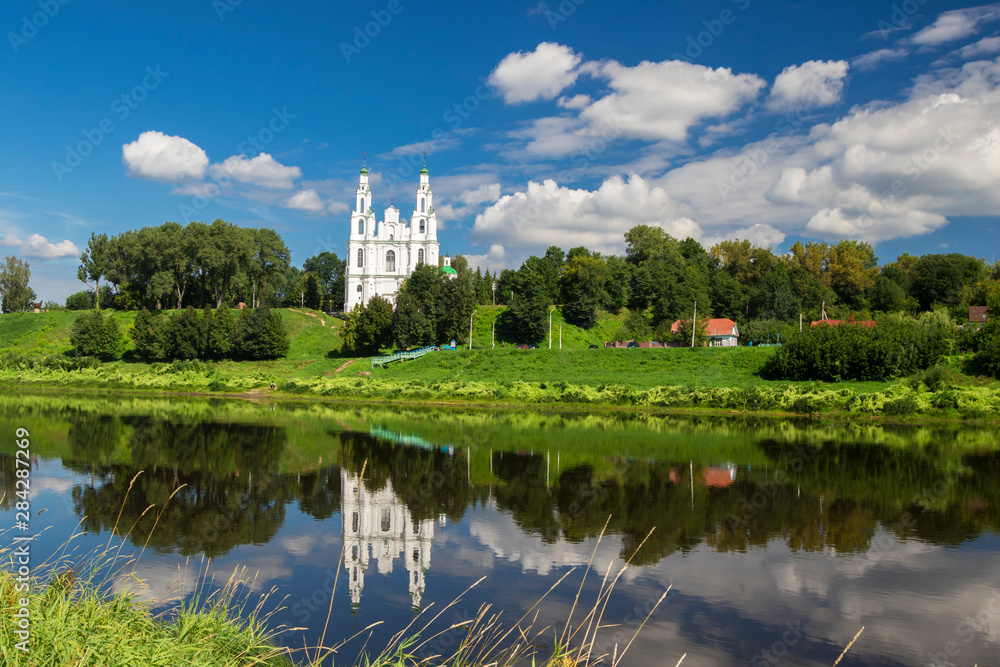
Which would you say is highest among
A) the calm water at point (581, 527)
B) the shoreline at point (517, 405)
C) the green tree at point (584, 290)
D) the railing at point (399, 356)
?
the green tree at point (584, 290)

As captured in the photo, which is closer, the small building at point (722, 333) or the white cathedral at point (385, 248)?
the small building at point (722, 333)

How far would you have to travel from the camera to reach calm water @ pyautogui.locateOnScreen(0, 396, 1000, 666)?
29.1 feet

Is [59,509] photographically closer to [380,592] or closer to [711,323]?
[380,592]

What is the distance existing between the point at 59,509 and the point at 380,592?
829 centimetres

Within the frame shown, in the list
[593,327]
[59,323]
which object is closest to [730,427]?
[593,327]

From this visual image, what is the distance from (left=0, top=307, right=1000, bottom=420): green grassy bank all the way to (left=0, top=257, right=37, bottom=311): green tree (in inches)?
1172

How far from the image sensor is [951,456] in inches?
867

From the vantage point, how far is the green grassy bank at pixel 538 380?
110 ft

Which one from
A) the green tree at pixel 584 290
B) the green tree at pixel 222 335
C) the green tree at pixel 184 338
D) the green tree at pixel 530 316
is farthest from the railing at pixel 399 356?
the green tree at pixel 584 290

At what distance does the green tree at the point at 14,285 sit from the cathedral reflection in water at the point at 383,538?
296 ft

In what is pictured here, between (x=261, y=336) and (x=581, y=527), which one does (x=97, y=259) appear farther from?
(x=581, y=527)

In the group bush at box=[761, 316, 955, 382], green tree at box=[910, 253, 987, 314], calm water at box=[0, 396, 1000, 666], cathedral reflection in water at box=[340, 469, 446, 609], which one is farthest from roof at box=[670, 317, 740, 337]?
cathedral reflection in water at box=[340, 469, 446, 609]

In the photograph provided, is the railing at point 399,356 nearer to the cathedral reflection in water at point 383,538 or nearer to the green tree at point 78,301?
the cathedral reflection in water at point 383,538

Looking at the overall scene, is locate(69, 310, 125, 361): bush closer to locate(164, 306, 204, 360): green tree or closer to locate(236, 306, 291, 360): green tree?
locate(164, 306, 204, 360): green tree
